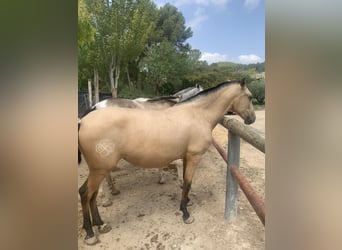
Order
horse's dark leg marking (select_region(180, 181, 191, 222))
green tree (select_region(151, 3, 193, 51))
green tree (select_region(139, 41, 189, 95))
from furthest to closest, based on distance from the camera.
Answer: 1. green tree (select_region(151, 3, 193, 51))
2. green tree (select_region(139, 41, 189, 95))
3. horse's dark leg marking (select_region(180, 181, 191, 222))

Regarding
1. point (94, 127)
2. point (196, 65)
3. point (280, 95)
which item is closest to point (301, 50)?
point (280, 95)

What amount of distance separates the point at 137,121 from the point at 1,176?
0.65 metres

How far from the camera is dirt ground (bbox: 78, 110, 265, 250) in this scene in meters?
0.80

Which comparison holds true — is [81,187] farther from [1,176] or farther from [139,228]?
[1,176]

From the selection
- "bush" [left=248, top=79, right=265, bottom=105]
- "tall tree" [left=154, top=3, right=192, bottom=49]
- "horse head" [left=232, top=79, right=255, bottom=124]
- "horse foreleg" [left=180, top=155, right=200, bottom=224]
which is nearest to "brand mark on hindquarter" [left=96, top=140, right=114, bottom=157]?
"horse foreleg" [left=180, top=155, right=200, bottom=224]

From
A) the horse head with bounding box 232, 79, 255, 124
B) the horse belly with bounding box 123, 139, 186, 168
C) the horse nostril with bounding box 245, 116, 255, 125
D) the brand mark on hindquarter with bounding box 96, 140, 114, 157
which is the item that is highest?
the horse head with bounding box 232, 79, 255, 124

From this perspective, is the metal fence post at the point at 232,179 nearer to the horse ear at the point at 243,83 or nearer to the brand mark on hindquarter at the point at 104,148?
the horse ear at the point at 243,83

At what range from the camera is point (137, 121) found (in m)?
0.90

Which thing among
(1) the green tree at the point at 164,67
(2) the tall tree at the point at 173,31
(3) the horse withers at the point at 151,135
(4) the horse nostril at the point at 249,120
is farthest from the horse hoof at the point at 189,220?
(2) the tall tree at the point at 173,31

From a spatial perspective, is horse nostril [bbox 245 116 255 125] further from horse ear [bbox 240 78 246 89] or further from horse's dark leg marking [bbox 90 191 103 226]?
horse's dark leg marking [bbox 90 191 103 226]

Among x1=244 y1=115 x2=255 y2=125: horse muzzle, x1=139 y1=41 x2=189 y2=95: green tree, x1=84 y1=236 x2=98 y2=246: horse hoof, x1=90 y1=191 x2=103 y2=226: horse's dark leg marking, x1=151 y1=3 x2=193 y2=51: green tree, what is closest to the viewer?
x1=84 y1=236 x2=98 y2=246: horse hoof

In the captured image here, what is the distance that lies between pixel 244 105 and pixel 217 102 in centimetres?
14

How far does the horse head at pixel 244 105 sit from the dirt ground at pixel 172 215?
0.07m

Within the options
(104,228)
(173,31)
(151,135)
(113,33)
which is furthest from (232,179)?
(173,31)
